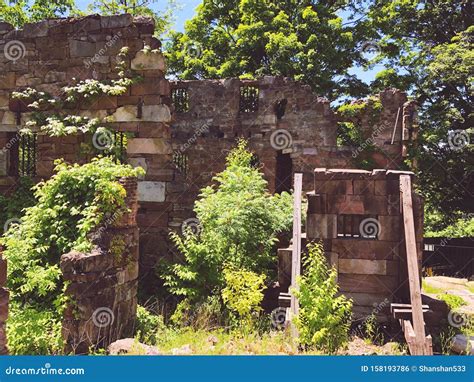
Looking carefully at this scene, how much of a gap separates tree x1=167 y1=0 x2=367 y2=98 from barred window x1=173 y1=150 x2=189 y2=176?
531 cm

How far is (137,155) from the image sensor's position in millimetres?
9422

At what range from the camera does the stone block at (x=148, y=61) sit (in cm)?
935

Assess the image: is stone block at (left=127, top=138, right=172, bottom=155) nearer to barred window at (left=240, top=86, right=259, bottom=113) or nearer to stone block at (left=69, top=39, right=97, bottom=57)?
stone block at (left=69, top=39, right=97, bottom=57)

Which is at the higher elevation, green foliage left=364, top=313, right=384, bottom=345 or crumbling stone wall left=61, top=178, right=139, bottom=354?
crumbling stone wall left=61, top=178, right=139, bottom=354

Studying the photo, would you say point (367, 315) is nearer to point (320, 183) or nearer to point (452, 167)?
point (320, 183)

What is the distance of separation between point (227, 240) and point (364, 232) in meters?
2.50

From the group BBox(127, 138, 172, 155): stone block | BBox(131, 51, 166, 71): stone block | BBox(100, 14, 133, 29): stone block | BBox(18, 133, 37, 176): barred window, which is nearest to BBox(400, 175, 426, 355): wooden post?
BBox(127, 138, 172, 155): stone block

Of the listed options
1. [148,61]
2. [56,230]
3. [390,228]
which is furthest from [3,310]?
[148,61]

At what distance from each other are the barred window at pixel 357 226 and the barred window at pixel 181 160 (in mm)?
8990

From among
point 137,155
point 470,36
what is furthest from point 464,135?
point 137,155

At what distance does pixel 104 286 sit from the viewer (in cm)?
625

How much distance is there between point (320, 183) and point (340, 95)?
46.2 feet

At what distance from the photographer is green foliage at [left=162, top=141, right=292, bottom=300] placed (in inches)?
321

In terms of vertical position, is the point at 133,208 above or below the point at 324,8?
below
